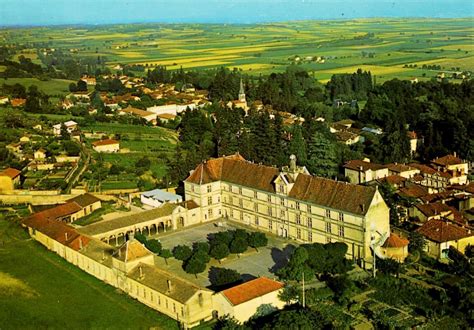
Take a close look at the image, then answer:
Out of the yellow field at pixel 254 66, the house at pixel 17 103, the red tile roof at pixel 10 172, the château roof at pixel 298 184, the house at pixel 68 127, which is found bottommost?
the yellow field at pixel 254 66

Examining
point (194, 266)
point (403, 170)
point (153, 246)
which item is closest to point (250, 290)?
point (194, 266)

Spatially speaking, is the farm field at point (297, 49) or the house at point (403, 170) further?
the farm field at point (297, 49)

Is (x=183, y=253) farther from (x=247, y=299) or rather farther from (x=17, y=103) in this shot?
(x=17, y=103)

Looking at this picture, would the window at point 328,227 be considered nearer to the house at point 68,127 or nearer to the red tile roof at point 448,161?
the red tile roof at point 448,161

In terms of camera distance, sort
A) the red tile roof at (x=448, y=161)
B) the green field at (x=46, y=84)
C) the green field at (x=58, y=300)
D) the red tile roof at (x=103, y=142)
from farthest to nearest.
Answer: the green field at (x=46, y=84)
the red tile roof at (x=103, y=142)
the red tile roof at (x=448, y=161)
the green field at (x=58, y=300)

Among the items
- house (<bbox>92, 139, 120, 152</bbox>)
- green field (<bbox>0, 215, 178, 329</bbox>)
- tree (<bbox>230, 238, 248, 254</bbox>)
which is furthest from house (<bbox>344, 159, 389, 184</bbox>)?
green field (<bbox>0, 215, 178, 329</bbox>)

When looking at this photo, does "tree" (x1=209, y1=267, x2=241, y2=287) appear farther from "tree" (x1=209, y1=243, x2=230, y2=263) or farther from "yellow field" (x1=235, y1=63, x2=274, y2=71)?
"yellow field" (x1=235, y1=63, x2=274, y2=71)

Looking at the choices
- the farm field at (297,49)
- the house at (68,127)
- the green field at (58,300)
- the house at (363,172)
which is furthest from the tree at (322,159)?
the farm field at (297,49)
